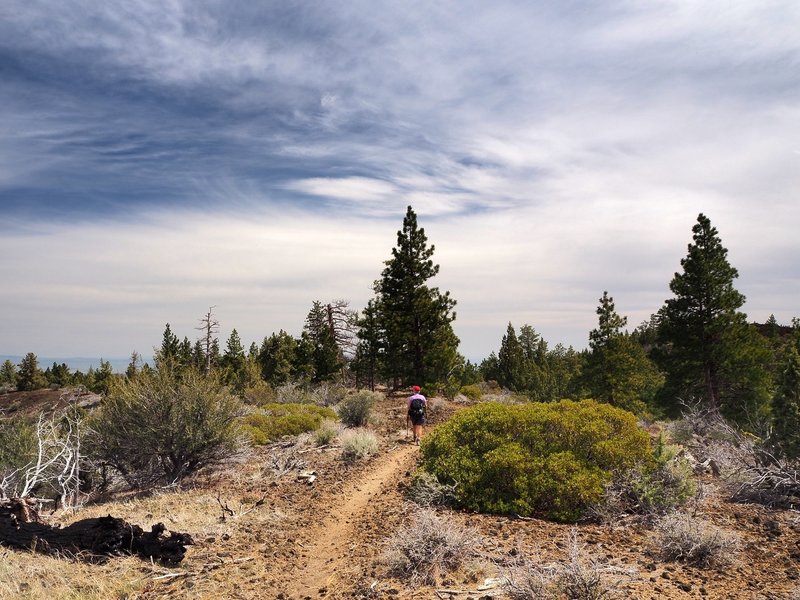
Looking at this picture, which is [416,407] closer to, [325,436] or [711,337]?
[325,436]

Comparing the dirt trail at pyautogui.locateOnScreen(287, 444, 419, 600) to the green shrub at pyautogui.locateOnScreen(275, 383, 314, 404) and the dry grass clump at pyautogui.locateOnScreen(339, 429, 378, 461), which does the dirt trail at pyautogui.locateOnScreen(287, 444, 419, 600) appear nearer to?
the dry grass clump at pyautogui.locateOnScreen(339, 429, 378, 461)

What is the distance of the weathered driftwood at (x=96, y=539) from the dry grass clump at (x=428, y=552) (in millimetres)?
2846

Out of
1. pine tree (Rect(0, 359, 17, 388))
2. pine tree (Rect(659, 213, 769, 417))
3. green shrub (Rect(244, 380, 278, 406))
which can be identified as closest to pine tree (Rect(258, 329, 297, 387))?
green shrub (Rect(244, 380, 278, 406))

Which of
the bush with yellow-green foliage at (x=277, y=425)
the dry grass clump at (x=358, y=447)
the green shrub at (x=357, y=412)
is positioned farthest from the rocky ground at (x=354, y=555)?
the green shrub at (x=357, y=412)

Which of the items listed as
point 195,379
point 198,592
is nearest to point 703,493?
point 198,592

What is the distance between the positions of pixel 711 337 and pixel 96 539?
29380 millimetres

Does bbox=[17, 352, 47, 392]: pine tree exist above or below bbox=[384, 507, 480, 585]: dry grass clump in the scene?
below

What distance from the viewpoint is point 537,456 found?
8438 mm

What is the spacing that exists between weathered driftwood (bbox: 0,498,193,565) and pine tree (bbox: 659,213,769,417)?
27.3 m

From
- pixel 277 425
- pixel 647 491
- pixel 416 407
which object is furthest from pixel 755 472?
pixel 277 425

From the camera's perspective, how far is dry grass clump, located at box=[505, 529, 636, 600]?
15.0 ft

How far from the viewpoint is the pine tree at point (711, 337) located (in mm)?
Result: 26172

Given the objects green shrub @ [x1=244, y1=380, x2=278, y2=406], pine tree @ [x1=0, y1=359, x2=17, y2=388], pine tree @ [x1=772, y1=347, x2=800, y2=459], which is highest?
pine tree @ [x1=772, y1=347, x2=800, y2=459]

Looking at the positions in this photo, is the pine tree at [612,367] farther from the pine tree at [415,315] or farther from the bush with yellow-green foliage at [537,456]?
the bush with yellow-green foliage at [537,456]
